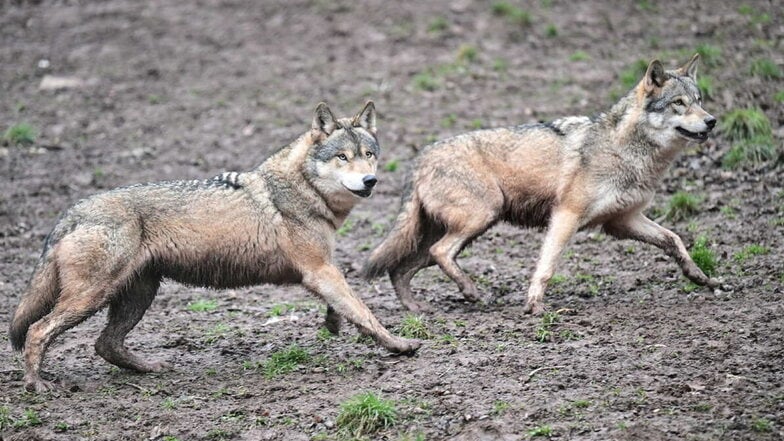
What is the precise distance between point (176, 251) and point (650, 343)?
4036mm

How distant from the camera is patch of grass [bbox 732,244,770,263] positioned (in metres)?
9.58

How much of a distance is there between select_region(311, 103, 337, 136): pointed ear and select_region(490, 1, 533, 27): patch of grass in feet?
31.8

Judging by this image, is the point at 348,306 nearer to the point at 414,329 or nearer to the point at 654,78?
the point at 414,329

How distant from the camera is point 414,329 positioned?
852 centimetres

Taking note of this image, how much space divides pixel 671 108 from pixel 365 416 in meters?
4.48

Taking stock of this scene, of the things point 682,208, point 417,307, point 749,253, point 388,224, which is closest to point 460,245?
point 417,307

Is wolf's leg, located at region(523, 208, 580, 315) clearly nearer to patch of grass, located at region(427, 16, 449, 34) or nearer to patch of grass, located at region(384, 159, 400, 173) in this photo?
patch of grass, located at region(384, 159, 400, 173)

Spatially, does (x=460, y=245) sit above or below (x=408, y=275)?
above

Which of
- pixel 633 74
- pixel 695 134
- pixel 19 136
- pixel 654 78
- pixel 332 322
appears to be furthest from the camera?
pixel 19 136

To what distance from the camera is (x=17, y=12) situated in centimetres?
1972

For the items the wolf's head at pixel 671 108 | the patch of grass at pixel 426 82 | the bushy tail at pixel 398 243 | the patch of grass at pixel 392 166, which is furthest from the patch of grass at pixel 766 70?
the bushy tail at pixel 398 243

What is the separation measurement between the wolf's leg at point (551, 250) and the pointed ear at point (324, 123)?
239cm

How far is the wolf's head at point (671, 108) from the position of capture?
353 inches

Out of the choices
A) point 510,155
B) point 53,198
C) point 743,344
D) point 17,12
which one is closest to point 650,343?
point 743,344
